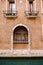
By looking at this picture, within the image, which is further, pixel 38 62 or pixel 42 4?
pixel 42 4

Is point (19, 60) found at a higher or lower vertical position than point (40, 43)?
lower

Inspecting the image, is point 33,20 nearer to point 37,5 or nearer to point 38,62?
point 37,5

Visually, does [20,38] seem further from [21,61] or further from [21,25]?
[21,61]

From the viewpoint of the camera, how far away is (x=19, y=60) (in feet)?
34.6

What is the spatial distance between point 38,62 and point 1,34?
91.0 inches

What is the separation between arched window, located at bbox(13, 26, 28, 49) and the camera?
1097cm

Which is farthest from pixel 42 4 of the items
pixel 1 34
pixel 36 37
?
pixel 1 34

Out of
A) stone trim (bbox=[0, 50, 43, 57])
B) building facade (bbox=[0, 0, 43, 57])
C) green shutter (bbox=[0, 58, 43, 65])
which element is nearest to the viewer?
green shutter (bbox=[0, 58, 43, 65])

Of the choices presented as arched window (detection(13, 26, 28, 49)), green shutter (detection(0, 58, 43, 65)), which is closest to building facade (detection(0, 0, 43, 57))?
arched window (detection(13, 26, 28, 49))

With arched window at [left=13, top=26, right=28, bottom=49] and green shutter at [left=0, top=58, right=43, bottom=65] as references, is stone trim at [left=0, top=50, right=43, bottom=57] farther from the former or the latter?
arched window at [left=13, top=26, right=28, bottom=49]

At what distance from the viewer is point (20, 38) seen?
1116cm

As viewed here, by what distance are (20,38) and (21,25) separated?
67cm

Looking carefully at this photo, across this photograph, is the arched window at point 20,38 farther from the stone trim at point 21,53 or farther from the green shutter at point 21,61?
the green shutter at point 21,61

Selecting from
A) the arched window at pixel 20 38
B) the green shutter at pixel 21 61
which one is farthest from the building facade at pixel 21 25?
the green shutter at pixel 21 61
